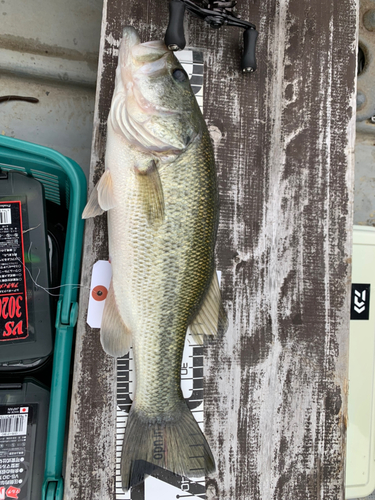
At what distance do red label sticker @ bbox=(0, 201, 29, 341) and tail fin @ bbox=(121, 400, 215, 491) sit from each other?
55cm

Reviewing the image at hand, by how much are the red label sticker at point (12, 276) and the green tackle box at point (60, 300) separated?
0.15m

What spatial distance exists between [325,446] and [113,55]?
6.25 feet

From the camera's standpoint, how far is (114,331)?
126cm

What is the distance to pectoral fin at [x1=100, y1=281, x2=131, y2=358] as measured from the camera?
125 centimetres

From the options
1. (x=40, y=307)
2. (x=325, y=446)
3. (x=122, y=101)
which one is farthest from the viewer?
(x=325, y=446)

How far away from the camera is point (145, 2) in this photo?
56.0 inches

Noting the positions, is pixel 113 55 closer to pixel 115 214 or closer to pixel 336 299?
pixel 115 214

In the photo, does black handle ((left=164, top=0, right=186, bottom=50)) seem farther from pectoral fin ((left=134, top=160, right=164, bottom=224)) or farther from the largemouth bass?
pectoral fin ((left=134, top=160, right=164, bottom=224))

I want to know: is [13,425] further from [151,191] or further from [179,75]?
[179,75]

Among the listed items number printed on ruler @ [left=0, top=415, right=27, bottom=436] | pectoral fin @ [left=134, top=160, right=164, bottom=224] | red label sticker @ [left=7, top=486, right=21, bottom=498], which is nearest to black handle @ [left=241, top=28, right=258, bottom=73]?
pectoral fin @ [left=134, top=160, right=164, bottom=224]

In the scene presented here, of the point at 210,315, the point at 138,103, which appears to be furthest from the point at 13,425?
the point at 138,103

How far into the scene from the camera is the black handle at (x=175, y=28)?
1270 mm

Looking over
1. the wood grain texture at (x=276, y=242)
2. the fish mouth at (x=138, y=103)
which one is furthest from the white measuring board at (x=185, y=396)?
the fish mouth at (x=138, y=103)

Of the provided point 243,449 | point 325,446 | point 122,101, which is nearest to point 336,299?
point 325,446
